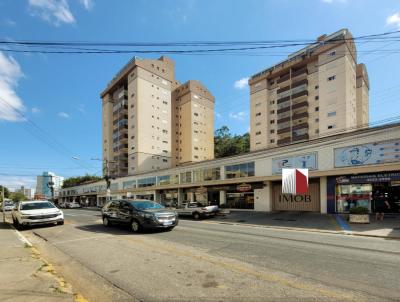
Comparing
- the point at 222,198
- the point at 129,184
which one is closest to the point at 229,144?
the point at 129,184

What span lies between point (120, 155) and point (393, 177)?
218 feet

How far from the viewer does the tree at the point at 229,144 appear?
79938mm

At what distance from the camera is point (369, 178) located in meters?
19.3

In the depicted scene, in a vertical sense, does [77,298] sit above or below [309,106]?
below

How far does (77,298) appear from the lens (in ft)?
15.0

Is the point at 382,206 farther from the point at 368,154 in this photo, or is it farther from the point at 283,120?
the point at 283,120

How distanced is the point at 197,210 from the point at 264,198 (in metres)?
6.89

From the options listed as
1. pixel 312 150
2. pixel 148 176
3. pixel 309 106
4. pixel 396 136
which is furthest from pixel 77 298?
pixel 309 106

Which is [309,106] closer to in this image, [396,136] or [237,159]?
[237,159]

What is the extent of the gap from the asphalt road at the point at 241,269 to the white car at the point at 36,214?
5379mm

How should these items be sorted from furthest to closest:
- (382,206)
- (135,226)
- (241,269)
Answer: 1. (382,206)
2. (135,226)
3. (241,269)

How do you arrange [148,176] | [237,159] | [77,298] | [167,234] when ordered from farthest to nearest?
[148,176], [237,159], [167,234], [77,298]

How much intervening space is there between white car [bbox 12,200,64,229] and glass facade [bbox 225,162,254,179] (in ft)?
55.9

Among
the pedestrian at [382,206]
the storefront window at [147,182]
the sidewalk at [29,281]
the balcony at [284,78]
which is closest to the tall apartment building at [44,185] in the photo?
the storefront window at [147,182]
